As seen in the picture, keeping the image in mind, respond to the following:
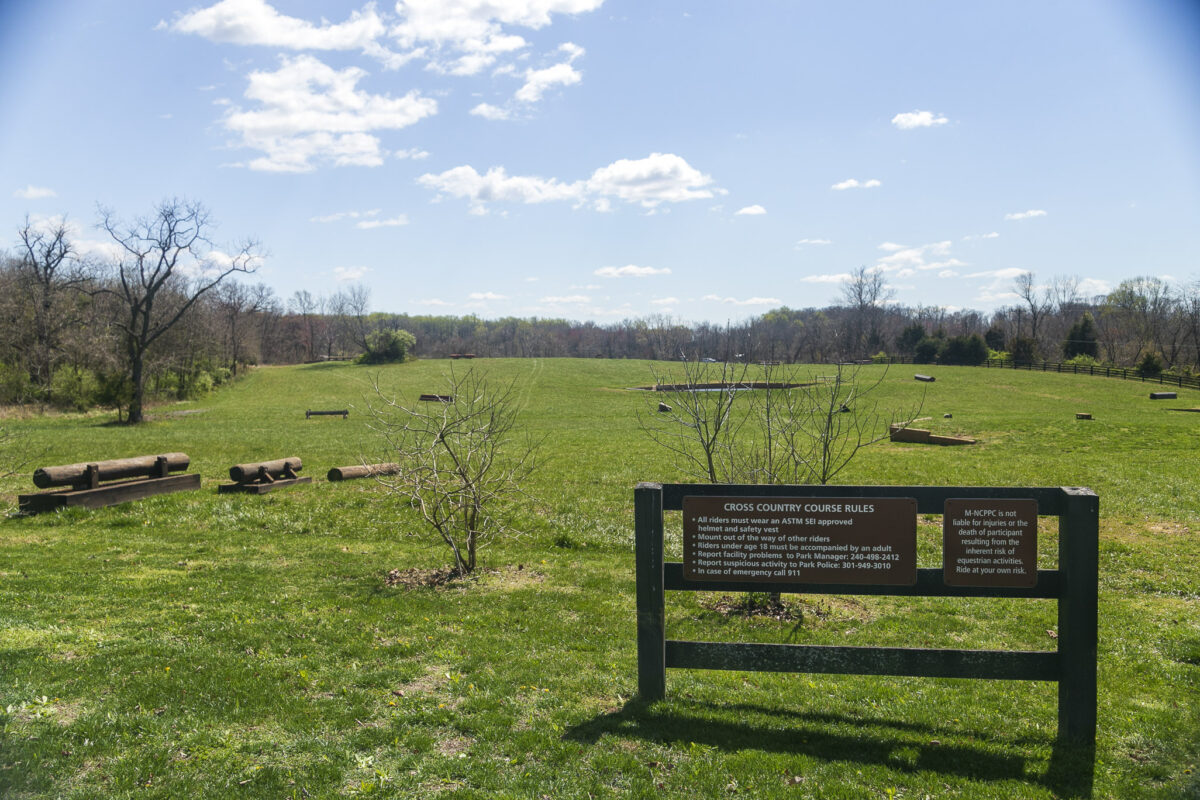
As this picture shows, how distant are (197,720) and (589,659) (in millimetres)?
3427

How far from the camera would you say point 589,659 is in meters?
7.19

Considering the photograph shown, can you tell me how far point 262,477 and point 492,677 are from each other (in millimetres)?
14518

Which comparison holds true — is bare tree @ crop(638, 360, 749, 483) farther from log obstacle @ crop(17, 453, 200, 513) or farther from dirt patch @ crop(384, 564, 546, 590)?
log obstacle @ crop(17, 453, 200, 513)

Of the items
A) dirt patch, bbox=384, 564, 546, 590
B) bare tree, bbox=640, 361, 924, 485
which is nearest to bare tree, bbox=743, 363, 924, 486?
bare tree, bbox=640, 361, 924, 485

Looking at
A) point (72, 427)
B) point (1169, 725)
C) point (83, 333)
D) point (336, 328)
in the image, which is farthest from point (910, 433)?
point (336, 328)

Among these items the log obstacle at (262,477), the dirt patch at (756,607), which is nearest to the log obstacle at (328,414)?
the log obstacle at (262,477)

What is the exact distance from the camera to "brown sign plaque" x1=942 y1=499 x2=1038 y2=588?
508cm

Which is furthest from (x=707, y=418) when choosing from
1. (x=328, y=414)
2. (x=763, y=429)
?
(x=328, y=414)

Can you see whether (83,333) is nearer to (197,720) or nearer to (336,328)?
(197,720)

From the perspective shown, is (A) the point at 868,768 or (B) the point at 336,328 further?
(B) the point at 336,328

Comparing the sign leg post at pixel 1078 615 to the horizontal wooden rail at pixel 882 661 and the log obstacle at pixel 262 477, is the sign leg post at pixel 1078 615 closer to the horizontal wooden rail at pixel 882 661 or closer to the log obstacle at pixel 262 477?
the horizontal wooden rail at pixel 882 661

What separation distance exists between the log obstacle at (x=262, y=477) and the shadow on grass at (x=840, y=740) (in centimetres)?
1539

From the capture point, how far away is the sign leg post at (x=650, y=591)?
18.0 ft

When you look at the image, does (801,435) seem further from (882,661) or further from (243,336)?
(243,336)
